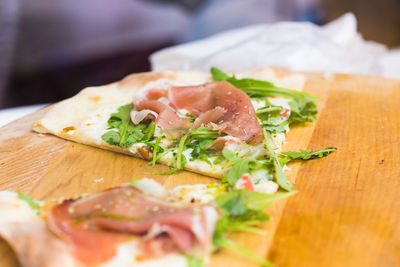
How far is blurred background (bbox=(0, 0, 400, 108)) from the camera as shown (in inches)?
278

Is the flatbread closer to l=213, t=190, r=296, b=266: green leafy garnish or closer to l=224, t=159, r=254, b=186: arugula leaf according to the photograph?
l=224, t=159, r=254, b=186: arugula leaf

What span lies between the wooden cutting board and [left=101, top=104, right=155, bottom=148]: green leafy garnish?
0.32 ft

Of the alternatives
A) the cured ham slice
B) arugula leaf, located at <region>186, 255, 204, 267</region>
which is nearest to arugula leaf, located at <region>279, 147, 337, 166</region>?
the cured ham slice

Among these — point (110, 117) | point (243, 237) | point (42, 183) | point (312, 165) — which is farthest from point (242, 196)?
point (110, 117)

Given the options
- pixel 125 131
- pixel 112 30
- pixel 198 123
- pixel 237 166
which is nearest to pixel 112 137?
pixel 125 131

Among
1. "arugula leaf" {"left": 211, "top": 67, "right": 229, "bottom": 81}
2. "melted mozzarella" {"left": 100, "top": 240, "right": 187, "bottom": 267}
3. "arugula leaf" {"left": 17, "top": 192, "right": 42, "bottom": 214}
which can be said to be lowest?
"arugula leaf" {"left": 211, "top": 67, "right": 229, "bottom": 81}

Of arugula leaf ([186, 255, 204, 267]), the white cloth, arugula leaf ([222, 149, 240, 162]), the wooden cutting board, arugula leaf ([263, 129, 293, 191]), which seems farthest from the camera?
the white cloth

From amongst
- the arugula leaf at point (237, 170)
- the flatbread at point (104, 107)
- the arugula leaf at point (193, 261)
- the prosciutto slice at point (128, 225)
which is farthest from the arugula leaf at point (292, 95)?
the arugula leaf at point (193, 261)

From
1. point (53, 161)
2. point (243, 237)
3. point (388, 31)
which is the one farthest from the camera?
point (388, 31)

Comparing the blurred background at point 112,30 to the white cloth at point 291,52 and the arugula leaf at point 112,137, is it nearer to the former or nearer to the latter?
the white cloth at point 291,52

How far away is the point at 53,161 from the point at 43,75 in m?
4.78

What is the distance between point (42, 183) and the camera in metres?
2.47

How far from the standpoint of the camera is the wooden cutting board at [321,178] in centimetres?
184

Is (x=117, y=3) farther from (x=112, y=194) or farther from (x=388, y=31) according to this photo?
(x=112, y=194)
